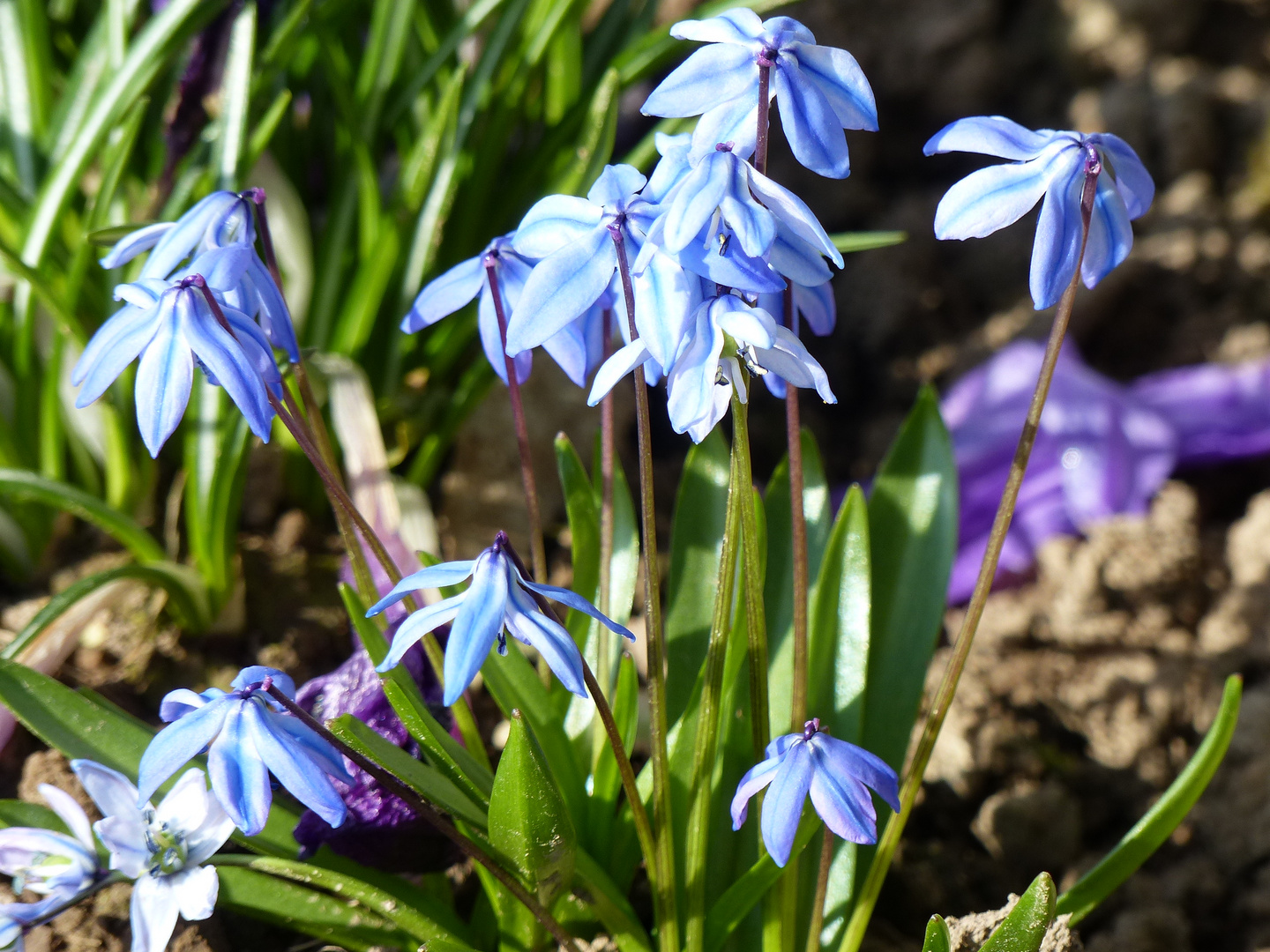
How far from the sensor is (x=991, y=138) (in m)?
0.97

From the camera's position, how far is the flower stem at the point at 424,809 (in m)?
0.97

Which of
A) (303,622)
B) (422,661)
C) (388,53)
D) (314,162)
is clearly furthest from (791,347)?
(314,162)

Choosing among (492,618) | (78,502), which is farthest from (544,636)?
(78,502)

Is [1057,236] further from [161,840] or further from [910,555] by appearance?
[161,840]

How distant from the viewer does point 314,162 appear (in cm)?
241

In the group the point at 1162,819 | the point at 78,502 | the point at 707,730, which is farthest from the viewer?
the point at 78,502

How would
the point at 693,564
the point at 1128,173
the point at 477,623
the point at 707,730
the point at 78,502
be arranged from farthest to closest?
the point at 78,502 < the point at 693,564 < the point at 707,730 < the point at 1128,173 < the point at 477,623

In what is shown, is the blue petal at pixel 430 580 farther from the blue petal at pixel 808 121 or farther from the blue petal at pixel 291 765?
the blue petal at pixel 808 121

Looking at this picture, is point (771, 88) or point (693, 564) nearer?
point (771, 88)

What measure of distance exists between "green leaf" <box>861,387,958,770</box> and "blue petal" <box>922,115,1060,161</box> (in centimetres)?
56

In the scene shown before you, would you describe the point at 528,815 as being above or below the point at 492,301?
below

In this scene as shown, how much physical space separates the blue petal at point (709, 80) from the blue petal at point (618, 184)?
0.21ft

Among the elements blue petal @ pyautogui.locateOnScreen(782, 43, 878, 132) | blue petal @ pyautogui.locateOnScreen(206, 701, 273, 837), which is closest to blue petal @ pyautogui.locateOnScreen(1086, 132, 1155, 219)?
blue petal @ pyautogui.locateOnScreen(782, 43, 878, 132)

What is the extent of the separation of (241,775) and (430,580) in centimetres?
23
